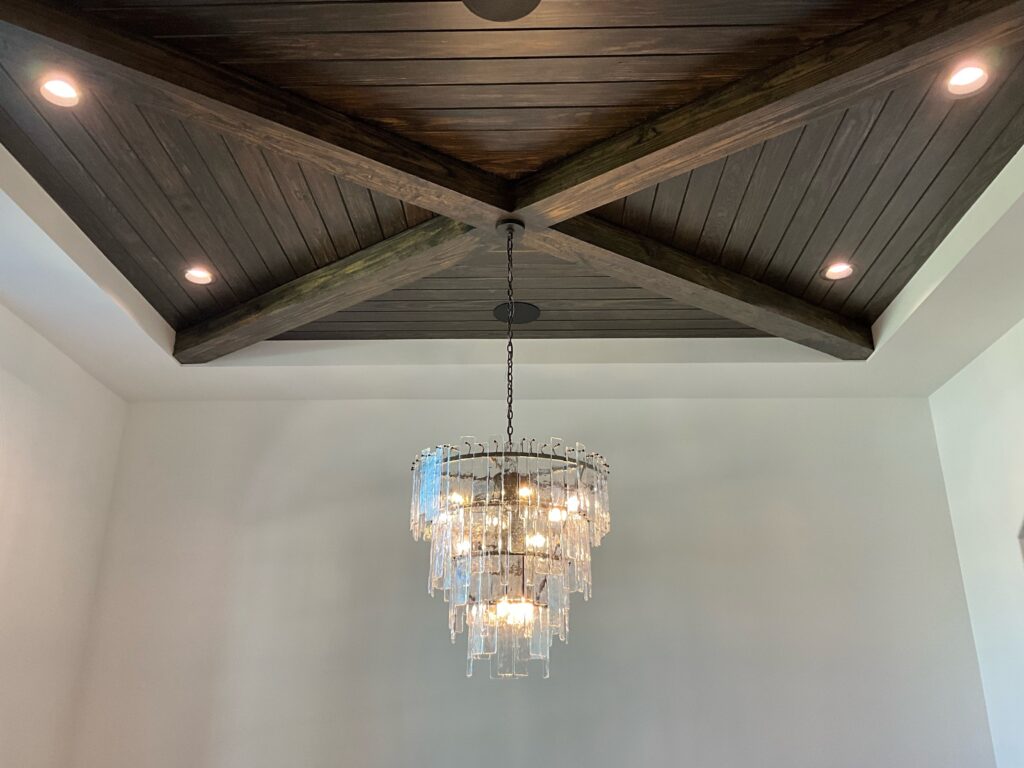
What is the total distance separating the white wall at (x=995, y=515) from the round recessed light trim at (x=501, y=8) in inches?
109

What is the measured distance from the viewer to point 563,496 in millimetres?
2982

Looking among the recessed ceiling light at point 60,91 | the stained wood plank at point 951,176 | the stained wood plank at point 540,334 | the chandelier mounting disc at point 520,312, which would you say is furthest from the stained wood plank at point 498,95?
the stained wood plank at point 540,334

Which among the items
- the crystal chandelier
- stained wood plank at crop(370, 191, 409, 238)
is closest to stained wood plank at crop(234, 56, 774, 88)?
stained wood plank at crop(370, 191, 409, 238)

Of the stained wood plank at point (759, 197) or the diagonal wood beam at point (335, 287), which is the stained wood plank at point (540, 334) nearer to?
the diagonal wood beam at point (335, 287)

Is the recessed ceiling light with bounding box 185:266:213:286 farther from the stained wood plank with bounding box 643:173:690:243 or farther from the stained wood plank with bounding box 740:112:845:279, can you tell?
the stained wood plank with bounding box 740:112:845:279

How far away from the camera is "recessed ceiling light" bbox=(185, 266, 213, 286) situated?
3.78m

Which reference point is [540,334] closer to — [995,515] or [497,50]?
[497,50]

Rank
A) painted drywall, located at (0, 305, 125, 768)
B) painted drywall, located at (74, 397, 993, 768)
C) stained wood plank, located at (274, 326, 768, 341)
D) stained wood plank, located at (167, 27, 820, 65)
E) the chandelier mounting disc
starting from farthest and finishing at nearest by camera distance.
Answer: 1. stained wood plank, located at (274, 326, 768, 341)
2. painted drywall, located at (74, 397, 993, 768)
3. the chandelier mounting disc
4. painted drywall, located at (0, 305, 125, 768)
5. stained wood plank, located at (167, 27, 820, 65)

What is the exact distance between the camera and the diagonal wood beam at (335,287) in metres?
3.42

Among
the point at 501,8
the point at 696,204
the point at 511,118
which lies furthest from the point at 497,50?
the point at 696,204

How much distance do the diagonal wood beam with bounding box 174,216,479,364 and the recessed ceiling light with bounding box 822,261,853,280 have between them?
1.53 meters

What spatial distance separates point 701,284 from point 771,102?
113 cm

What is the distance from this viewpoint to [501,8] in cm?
244

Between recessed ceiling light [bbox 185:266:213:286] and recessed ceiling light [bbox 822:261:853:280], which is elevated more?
recessed ceiling light [bbox 822:261:853:280]
